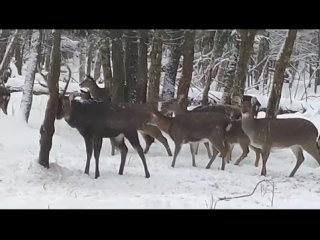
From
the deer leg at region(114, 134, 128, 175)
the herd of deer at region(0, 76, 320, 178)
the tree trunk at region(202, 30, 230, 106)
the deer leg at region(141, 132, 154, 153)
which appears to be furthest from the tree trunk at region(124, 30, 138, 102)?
the deer leg at region(114, 134, 128, 175)

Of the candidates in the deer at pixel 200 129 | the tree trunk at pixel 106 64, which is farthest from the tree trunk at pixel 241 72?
the tree trunk at pixel 106 64

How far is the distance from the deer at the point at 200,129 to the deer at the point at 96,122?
80 centimetres

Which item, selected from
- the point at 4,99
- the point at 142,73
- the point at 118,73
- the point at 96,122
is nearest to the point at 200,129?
the point at 96,122

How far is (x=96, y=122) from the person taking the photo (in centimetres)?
538

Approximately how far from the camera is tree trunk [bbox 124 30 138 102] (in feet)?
26.6

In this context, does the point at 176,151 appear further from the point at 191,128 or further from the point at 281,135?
the point at 281,135

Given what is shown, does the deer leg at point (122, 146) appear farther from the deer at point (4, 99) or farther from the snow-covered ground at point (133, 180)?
the deer at point (4, 99)

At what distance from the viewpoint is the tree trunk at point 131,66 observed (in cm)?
810

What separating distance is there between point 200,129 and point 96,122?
4.44 feet

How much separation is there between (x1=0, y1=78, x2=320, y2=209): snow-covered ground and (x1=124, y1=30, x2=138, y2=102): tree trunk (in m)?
1.30
